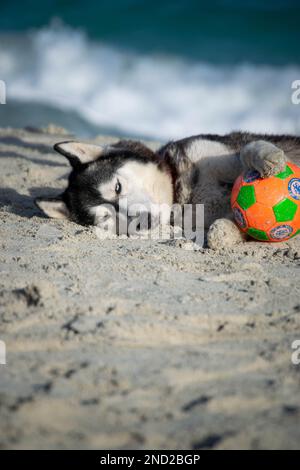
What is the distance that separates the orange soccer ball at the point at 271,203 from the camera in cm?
279

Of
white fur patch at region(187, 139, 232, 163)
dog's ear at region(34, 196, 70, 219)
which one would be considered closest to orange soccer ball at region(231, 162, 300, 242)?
white fur patch at region(187, 139, 232, 163)

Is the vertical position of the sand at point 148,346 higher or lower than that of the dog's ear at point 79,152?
lower

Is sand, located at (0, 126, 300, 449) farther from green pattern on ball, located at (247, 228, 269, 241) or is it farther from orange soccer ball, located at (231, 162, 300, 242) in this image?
orange soccer ball, located at (231, 162, 300, 242)

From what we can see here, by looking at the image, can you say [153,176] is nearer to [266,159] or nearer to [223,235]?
[223,235]

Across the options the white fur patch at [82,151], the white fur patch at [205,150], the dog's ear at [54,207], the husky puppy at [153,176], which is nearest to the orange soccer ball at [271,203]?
the husky puppy at [153,176]

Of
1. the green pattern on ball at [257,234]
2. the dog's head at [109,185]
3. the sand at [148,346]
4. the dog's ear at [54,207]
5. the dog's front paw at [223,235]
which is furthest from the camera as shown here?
the dog's ear at [54,207]

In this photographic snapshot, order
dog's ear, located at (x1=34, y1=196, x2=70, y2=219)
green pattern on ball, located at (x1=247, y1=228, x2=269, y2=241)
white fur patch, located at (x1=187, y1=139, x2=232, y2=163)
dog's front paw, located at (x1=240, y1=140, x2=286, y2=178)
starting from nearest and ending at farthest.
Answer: dog's front paw, located at (x1=240, y1=140, x2=286, y2=178) < green pattern on ball, located at (x1=247, y1=228, x2=269, y2=241) < white fur patch, located at (x1=187, y1=139, x2=232, y2=163) < dog's ear, located at (x1=34, y1=196, x2=70, y2=219)

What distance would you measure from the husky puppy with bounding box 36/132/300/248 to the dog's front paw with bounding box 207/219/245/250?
192mm

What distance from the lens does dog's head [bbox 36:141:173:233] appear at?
135 inches

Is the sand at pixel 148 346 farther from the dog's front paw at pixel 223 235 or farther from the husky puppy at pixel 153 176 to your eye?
the husky puppy at pixel 153 176

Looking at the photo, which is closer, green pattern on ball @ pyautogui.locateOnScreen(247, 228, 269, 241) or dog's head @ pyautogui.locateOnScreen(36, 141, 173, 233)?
green pattern on ball @ pyautogui.locateOnScreen(247, 228, 269, 241)

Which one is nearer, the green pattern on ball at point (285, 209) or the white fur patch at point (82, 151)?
the green pattern on ball at point (285, 209)

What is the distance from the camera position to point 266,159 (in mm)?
2773

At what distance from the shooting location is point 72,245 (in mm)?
3066
